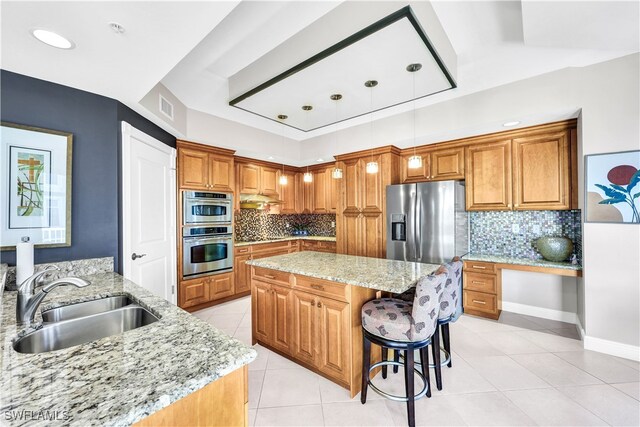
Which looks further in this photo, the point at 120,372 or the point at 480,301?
the point at 480,301

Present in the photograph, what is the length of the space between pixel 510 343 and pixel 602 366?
645mm

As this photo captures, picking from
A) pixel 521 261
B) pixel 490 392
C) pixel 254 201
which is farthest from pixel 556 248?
pixel 254 201

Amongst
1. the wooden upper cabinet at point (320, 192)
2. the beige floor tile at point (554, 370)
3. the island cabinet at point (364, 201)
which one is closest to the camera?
the beige floor tile at point (554, 370)

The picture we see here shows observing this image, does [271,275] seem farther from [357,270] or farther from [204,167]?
[204,167]

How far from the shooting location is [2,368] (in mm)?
852

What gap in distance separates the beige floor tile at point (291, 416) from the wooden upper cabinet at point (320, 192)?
12.2 feet

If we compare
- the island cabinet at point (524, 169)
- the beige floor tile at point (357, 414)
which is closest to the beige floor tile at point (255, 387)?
the beige floor tile at point (357, 414)

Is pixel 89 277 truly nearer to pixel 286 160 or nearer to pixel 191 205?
pixel 191 205

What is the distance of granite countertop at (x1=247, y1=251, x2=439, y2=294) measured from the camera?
179 cm

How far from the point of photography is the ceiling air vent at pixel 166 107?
9.37 feet

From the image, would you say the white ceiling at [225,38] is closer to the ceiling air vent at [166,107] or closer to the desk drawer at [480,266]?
the ceiling air vent at [166,107]

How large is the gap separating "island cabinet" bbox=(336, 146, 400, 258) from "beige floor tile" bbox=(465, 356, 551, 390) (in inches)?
72.6

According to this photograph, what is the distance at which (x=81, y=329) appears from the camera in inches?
54.7

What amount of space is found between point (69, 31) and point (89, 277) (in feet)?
5.47
